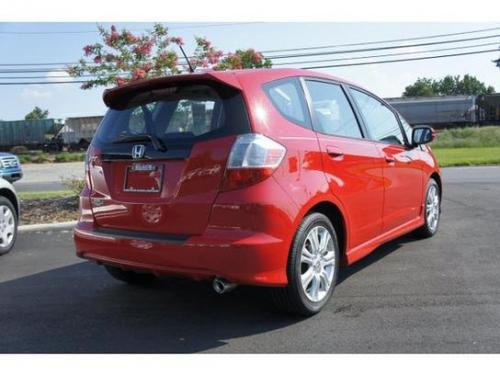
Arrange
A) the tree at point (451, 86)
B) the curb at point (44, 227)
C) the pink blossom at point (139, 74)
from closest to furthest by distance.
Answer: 1. the curb at point (44, 227)
2. the pink blossom at point (139, 74)
3. the tree at point (451, 86)

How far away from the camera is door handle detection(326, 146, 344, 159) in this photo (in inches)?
159

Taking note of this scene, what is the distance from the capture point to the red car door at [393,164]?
4.92 metres

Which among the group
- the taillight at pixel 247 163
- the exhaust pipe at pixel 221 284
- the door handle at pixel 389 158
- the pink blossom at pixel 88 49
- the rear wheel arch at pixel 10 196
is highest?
the pink blossom at pixel 88 49

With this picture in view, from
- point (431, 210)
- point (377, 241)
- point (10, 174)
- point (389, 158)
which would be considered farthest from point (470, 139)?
point (377, 241)

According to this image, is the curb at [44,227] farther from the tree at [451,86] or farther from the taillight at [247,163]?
the tree at [451,86]

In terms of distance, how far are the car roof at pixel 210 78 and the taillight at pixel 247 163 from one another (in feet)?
1.36

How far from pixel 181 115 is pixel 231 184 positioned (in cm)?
66

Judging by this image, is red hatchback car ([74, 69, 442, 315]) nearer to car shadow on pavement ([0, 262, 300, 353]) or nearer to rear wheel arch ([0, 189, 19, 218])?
car shadow on pavement ([0, 262, 300, 353])

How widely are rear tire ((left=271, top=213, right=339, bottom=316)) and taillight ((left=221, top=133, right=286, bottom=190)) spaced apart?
515 mm

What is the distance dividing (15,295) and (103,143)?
1703 millimetres

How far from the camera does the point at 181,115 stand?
3.71m

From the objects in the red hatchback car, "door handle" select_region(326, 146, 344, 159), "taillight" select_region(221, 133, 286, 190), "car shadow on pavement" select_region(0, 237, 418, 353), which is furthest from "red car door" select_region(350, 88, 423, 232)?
"taillight" select_region(221, 133, 286, 190)

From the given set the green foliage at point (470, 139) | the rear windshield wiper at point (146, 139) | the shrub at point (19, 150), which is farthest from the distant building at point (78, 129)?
the rear windshield wiper at point (146, 139)

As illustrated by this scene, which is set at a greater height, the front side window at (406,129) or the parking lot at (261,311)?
the front side window at (406,129)
